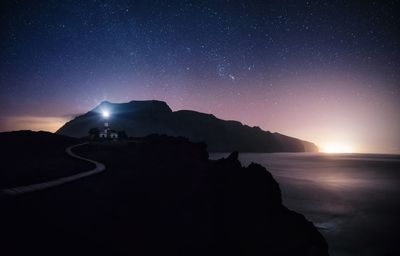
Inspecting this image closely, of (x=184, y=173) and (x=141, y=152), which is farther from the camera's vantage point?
(x=141, y=152)

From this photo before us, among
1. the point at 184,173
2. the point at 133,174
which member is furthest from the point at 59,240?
the point at 184,173

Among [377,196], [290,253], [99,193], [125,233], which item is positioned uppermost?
[99,193]

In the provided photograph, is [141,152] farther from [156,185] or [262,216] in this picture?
[262,216]

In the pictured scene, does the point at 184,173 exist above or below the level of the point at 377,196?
above

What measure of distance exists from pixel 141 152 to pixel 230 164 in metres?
11.1

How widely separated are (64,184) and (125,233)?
6.41m

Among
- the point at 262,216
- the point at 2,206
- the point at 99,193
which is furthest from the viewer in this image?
the point at 262,216

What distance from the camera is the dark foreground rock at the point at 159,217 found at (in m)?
9.16

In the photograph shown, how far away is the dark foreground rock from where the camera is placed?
30.0ft

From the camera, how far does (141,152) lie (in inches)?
1268

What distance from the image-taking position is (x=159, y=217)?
43.4 feet

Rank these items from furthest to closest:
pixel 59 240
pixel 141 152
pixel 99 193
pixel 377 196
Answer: pixel 377 196 → pixel 141 152 → pixel 99 193 → pixel 59 240

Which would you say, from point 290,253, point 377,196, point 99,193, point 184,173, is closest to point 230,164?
point 184,173

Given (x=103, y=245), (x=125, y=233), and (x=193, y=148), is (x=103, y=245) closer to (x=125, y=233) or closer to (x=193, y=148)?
(x=125, y=233)
